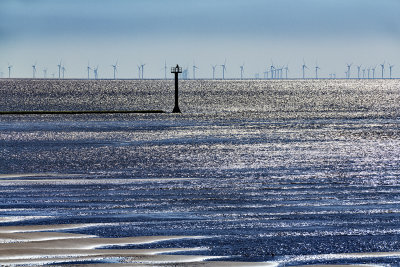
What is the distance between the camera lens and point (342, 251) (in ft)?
33.0

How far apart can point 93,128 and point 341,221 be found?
3940 centimetres

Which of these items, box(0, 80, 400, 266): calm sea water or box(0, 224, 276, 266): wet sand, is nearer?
box(0, 224, 276, 266): wet sand

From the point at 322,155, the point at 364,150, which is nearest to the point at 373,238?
the point at 322,155

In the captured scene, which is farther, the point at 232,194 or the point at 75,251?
the point at 232,194

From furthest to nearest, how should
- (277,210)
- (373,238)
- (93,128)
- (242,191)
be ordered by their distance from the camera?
1. (93,128)
2. (242,191)
3. (277,210)
4. (373,238)

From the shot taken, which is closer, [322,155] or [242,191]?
[242,191]

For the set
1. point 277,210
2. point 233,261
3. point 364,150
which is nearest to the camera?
point 233,261

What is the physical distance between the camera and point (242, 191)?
17.4 meters

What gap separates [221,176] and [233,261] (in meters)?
11.7

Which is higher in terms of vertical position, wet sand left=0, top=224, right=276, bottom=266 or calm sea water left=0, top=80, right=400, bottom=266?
wet sand left=0, top=224, right=276, bottom=266

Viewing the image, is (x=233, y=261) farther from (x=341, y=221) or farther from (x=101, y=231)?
(x=341, y=221)

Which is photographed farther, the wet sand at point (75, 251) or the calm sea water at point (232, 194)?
the calm sea water at point (232, 194)

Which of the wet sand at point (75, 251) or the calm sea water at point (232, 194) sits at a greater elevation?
the wet sand at point (75, 251)

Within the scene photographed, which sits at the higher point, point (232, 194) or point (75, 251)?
point (75, 251)
